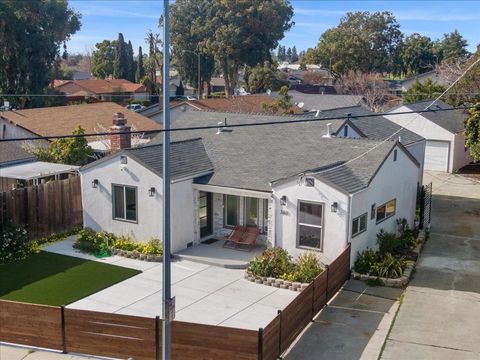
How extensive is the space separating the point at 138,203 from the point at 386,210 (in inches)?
353

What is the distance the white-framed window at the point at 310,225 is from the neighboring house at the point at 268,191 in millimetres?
32

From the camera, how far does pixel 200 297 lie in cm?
1592

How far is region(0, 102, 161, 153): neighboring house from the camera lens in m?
31.8

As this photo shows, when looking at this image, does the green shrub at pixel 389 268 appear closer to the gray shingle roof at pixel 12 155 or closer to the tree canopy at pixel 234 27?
the gray shingle roof at pixel 12 155

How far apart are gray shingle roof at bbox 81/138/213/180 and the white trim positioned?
1.84 feet

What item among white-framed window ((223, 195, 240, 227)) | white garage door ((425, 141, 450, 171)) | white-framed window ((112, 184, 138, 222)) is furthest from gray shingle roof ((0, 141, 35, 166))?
white garage door ((425, 141, 450, 171))

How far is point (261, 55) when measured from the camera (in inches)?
2992

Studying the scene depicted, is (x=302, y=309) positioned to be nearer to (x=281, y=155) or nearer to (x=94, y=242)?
(x=281, y=155)

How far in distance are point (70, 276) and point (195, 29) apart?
6294cm

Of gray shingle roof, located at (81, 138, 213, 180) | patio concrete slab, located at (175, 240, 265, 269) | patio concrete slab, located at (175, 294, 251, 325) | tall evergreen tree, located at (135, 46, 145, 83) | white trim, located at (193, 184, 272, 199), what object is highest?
tall evergreen tree, located at (135, 46, 145, 83)

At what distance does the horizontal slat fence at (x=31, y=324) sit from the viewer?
480 inches

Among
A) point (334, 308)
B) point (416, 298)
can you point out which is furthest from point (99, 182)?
point (416, 298)

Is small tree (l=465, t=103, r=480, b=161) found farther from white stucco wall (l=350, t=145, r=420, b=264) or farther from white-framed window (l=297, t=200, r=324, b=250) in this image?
white-framed window (l=297, t=200, r=324, b=250)

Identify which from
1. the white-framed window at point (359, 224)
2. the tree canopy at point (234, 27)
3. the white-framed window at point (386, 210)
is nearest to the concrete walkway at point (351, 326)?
the white-framed window at point (359, 224)
